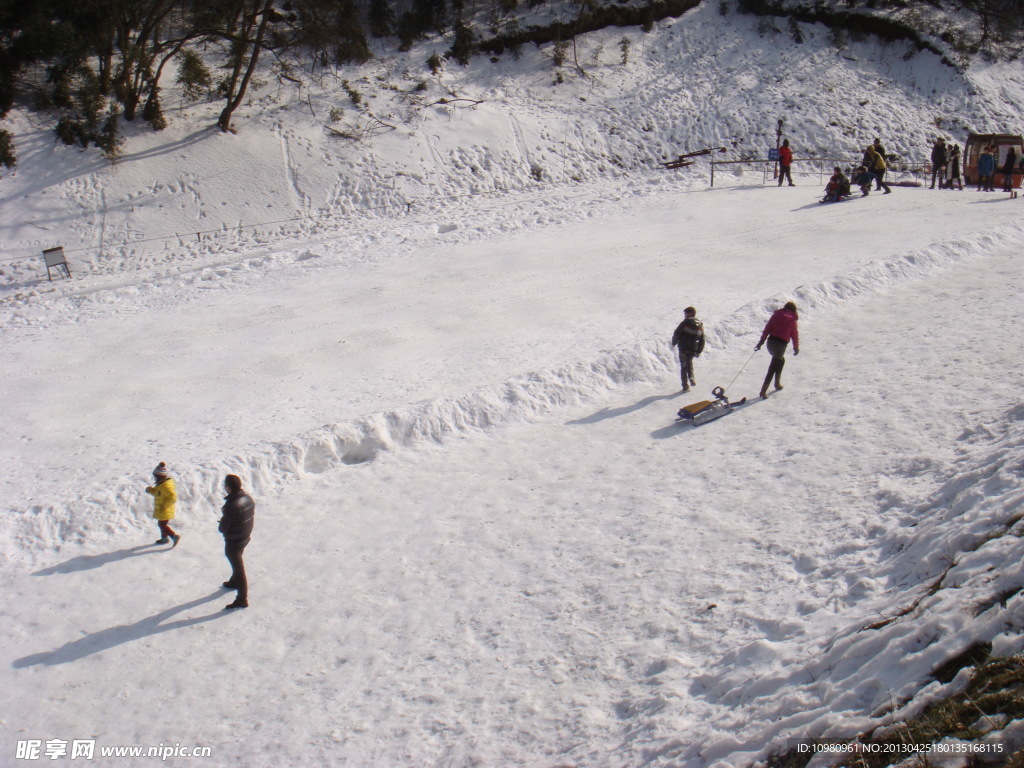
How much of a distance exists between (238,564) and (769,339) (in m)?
7.96

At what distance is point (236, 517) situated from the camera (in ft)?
24.6

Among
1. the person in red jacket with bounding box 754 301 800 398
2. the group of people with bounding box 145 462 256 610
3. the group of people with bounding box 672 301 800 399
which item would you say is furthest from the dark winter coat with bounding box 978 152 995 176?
the group of people with bounding box 145 462 256 610

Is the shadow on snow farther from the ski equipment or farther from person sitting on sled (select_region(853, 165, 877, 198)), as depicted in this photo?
person sitting on sled (select_region(853, 165, 877, 198))

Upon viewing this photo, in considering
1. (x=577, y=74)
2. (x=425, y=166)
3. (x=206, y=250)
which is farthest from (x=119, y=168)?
(x=577, y=74)

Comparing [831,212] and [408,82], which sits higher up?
[408,82]

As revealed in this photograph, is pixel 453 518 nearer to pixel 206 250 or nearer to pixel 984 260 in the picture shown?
pixel 984 260

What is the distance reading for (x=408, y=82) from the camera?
29.1m

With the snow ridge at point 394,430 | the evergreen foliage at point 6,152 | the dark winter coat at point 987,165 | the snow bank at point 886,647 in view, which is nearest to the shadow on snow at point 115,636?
the snow ridge at point 394,430

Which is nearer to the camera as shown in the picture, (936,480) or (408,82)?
(936,480)

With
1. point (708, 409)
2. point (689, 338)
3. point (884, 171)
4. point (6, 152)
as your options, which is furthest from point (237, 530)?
point (884, 171)

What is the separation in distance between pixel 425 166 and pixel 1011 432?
20.6 metres

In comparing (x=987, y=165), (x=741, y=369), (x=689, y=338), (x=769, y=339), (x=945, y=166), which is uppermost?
(x=945, y=166)

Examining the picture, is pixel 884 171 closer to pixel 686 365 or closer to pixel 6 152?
pixel 686 365

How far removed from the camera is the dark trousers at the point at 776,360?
1102cm
